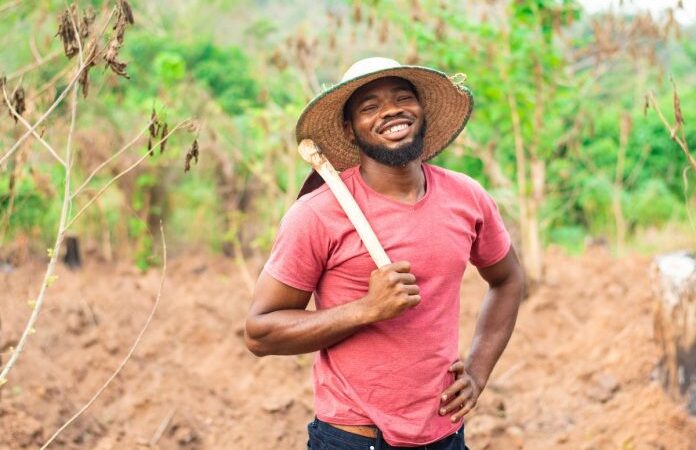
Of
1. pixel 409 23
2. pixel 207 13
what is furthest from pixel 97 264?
pixel 207 13

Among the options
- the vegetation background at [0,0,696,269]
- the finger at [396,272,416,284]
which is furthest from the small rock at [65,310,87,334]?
the finger at [396,272,416,284]

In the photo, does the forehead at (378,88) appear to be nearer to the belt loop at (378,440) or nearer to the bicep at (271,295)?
the bicep at (271,295)

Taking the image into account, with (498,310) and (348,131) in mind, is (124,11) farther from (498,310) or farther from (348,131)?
(498,310)

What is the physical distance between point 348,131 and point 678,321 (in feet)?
8.51

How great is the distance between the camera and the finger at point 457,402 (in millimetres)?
2449

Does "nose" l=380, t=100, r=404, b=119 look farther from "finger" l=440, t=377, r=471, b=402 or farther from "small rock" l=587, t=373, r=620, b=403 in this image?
"small rock" l=587, t=373, r=620, b=403

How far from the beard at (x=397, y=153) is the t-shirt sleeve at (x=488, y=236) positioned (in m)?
0.28

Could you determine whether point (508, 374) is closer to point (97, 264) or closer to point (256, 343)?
point (256, 343)

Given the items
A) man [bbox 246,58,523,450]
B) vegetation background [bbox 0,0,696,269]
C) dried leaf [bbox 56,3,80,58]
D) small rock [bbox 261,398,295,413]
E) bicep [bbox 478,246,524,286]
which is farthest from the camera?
vegetation background [bbox 0,0,696,269]

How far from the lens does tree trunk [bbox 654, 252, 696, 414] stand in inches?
174

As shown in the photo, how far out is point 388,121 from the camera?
2506mm

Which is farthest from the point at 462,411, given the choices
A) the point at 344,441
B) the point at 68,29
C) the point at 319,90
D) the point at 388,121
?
the point at 319,90

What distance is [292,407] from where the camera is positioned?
5.10 metres

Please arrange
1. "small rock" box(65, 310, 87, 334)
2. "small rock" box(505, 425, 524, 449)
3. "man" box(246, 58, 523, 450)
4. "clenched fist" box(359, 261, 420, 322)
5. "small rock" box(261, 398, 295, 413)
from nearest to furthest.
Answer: "clenched fist" box(359, 261, 420, 322), "man" box(246, 58, 523, 450), "small rock" box(505, 425, 524, 449), "small rock" box(261, 398, 295, 413), "small rock" box(65, 310, 87, 334)
